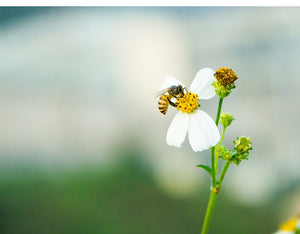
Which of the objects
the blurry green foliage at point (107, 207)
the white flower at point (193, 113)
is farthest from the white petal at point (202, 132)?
the blurry green foliage at point (107, 207)

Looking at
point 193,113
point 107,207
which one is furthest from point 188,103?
point 107,207

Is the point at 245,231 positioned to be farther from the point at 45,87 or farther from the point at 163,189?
the point at 45,87

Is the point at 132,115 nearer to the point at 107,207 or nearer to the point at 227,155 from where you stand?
the point at 107,207

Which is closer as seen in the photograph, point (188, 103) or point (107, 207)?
point (188, 103)

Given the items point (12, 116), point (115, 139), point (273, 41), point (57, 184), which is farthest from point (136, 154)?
point (273, 41)

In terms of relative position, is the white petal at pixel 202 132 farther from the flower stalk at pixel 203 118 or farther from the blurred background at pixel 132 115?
the blurred background at pixel 132 115

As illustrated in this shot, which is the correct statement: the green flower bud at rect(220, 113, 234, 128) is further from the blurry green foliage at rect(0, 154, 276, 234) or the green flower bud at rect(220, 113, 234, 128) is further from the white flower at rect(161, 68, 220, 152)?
the blurry green foliage at rect(0, 154, 276, 234)
